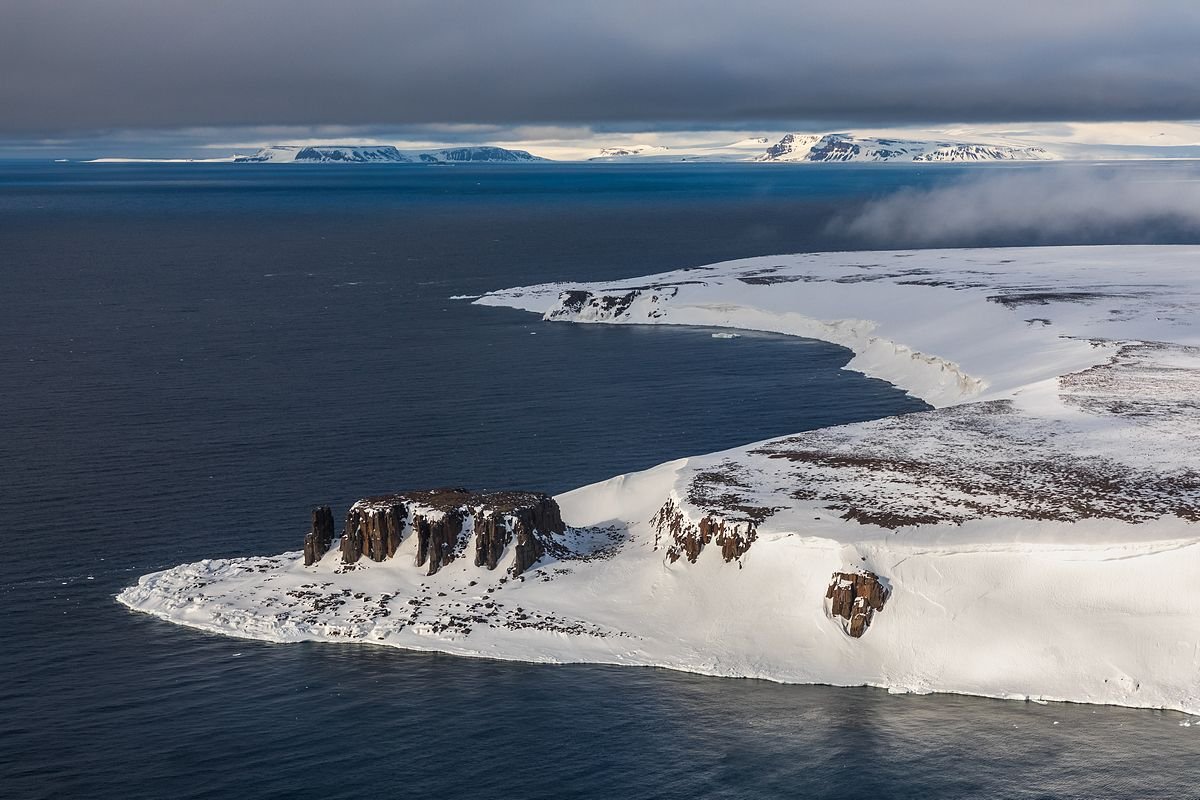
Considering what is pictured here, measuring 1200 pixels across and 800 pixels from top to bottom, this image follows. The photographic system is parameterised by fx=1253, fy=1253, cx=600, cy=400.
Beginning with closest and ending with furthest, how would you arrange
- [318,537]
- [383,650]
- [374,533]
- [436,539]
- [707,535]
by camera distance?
1. [383,650]
2. [707,535]
3. [436,539]
4. [318,537]
5. [374,533]

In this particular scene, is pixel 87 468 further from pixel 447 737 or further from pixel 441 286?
pixel 441 286

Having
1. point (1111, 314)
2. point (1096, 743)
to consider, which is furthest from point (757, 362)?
point (1096, 743)

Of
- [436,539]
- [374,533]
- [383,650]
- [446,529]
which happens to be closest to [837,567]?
[446,529]

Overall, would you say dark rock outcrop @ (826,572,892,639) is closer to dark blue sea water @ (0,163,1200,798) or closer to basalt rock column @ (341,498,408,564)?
dark blue sea water @ (0,163,1200,798)

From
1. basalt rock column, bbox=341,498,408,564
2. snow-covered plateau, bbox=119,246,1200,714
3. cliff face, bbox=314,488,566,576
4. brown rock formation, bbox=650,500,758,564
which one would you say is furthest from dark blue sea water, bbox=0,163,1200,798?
brown rock formation, bbox=650,500,758,564

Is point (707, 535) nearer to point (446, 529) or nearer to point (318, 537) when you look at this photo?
point (446, 529)

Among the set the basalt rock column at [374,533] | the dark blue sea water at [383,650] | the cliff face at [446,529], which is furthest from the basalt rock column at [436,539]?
the dark blue sea water at [383,650]

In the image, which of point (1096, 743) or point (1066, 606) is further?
point (1066, 606)
